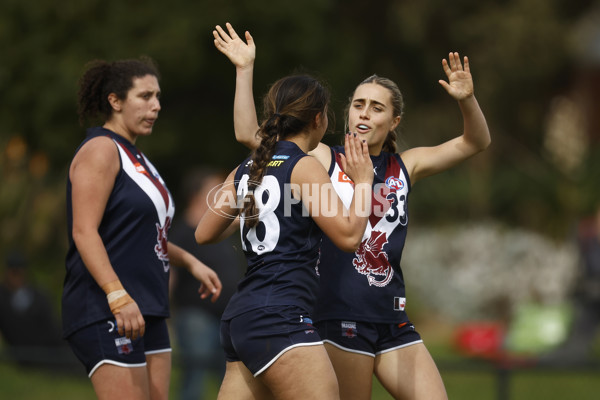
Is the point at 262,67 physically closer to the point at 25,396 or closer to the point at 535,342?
the point at 535,342

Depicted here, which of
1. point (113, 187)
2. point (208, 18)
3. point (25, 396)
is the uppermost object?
point (208, 18)

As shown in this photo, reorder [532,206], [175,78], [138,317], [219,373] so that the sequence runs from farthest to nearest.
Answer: [532,206], [175,78], [219,373], [138,317]

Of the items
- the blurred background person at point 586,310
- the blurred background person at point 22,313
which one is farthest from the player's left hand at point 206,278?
the blurred background person at point 586,310

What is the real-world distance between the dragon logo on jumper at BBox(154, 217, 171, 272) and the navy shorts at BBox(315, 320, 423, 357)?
853 mm

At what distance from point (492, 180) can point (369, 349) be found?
49.0 feet

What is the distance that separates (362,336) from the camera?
4457 millimetres

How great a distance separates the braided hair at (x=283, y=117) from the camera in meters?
3.99

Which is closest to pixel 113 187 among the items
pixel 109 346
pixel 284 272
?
pixel 109 346

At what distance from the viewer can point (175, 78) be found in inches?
550

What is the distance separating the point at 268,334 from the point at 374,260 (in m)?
0.89

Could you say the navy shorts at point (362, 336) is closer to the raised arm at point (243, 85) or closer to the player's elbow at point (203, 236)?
the player's elbow at point (203, 236)

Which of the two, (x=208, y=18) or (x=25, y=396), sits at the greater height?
(x=208, y=18)

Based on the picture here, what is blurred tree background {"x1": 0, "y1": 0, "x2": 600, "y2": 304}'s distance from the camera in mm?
13336

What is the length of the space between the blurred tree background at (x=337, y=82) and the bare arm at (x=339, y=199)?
601 centimetres
